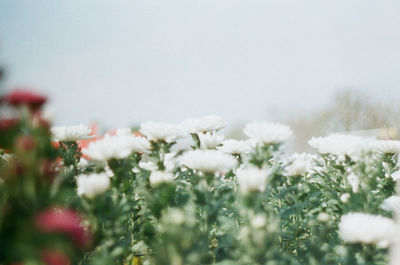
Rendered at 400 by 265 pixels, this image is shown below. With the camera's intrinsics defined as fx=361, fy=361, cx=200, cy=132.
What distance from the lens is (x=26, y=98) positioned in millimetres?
1526

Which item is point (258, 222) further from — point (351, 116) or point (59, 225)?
point (351, 116)

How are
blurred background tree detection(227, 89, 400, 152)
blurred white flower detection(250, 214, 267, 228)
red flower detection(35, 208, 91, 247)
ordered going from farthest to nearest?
blurred background tree detection(227, 89, 400, 152) → blurred white flower detection(250, 214, 267, 228) → red flower detection(35, 208, 91, 247)

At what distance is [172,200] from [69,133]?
1.00 metres

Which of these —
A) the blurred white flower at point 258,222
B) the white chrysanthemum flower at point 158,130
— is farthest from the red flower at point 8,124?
the blurred white flower at point 258,222

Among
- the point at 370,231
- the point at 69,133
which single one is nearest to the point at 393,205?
the point at 370,231

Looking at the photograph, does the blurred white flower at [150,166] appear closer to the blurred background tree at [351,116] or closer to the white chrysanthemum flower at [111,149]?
the white chrysanthemum flower at [111,149]

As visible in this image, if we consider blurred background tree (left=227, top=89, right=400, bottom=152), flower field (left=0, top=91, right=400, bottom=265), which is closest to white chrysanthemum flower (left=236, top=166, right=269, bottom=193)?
flower field (left=0, top=91, right=400, bottom=265)

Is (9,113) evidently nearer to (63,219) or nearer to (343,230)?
(63,219)

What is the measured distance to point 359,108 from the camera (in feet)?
90.1

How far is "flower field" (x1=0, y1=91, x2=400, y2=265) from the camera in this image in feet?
5.04

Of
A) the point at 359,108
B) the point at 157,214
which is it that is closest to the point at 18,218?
the point at 157,214

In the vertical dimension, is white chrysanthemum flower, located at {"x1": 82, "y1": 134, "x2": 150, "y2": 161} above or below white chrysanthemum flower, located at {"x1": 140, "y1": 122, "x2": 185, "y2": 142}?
below

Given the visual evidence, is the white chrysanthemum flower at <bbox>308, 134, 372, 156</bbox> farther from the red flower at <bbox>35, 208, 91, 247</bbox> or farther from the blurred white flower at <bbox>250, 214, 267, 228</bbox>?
the red flower at <bbox>35, 208, 91, 247</bbox>

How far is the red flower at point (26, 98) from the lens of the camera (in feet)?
5.01
